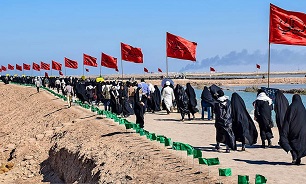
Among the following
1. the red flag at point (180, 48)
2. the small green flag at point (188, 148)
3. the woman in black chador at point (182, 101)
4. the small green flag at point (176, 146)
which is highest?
the red flag at point (180, 48)

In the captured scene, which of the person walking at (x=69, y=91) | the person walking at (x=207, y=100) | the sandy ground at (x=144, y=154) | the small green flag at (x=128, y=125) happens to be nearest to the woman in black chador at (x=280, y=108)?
the sandy ground at (x=144, y=154)

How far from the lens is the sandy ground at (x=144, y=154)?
952 cm

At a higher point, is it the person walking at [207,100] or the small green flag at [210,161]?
the person walking at [207,100]

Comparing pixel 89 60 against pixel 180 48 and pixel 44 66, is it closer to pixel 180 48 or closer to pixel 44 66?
pixel 180 48

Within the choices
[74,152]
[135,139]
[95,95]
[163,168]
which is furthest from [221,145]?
[95,95]

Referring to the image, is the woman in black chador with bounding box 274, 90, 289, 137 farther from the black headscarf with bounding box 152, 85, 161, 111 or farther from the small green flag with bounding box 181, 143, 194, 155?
the black headscarf with bounding box 152, 85, 161, 111

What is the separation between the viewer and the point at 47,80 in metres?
52.3

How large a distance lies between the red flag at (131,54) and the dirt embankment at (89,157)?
350 cm

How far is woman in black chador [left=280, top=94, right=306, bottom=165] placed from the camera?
32.7 feet

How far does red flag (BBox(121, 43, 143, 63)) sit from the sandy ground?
368 cm

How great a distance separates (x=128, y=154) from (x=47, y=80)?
41.5 m

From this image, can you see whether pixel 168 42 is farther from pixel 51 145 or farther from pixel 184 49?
pixel 51 145

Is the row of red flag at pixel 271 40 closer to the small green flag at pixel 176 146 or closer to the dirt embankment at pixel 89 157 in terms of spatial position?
the dirt embankment at pixel 89 157

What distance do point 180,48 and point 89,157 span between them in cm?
975
